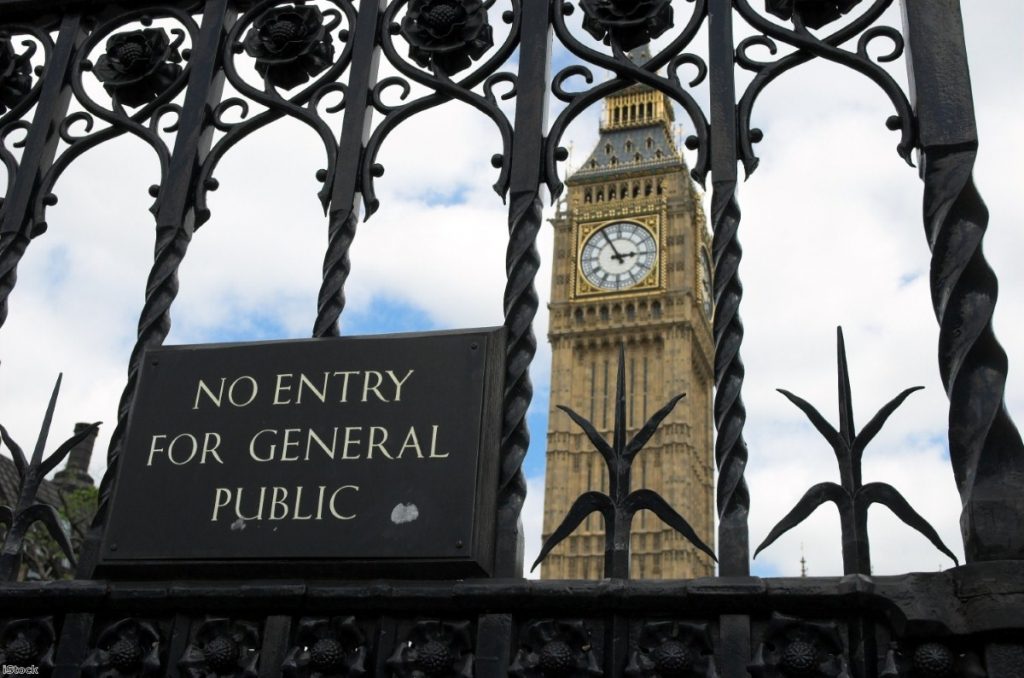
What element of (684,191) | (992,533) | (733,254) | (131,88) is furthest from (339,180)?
(684,191)

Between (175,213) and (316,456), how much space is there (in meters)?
1.25

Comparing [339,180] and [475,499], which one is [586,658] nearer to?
[475,499]

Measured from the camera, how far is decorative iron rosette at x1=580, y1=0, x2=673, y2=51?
14.6 ft

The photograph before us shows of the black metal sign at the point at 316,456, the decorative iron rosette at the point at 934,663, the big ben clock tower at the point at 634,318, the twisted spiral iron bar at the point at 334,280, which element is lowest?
the decorative iron rosette at the point at 934,663

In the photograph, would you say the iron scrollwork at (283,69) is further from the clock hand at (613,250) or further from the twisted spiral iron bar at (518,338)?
the clock hand at (613,250)

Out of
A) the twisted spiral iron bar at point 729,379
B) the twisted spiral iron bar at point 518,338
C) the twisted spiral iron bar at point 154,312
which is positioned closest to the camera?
the twisted spiral iron bar at point 729,379

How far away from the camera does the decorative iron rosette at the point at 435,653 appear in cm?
344

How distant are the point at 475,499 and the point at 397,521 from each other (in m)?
0.26

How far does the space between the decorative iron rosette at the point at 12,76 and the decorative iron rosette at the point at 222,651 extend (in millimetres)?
2738

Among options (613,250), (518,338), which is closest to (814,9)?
(518,338)

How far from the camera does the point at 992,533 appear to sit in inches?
128

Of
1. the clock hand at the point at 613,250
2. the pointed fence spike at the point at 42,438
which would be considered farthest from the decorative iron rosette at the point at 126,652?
the clock hand at the point at 613,250

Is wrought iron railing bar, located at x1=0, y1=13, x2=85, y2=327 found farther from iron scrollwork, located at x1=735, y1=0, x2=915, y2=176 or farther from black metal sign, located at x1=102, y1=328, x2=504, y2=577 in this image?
iron scrollwork, located at x1=735, y1=0, x2=915, y2=176

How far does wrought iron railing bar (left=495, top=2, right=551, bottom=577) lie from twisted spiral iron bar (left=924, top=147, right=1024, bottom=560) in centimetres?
129
